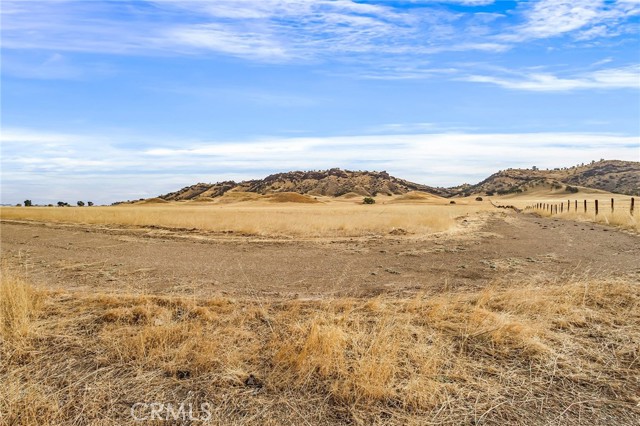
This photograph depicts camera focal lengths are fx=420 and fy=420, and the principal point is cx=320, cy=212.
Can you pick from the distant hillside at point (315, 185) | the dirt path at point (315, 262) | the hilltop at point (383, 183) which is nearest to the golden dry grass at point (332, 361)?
the dirt path at point (315, 262)

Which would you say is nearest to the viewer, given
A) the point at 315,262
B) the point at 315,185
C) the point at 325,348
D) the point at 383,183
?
the point at 325,348

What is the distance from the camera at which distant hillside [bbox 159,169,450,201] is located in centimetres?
12706

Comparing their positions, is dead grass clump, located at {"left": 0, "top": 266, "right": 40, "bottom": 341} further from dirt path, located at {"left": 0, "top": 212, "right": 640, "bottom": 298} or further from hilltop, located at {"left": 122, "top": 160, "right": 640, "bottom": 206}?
hilltop, located at {"left": 122, "top": 160, "right": 640, "bottom": 206}

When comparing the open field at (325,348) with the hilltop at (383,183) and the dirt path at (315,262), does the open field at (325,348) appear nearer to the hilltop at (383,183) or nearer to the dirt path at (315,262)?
the dirt path at (315,262)

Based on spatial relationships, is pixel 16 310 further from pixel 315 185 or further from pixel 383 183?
pixel 383 183

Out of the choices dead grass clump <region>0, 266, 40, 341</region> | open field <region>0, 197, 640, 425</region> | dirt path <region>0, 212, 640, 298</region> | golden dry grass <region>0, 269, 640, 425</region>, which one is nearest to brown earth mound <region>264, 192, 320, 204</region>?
dirt path <region>0, 212, 640, 298</region>

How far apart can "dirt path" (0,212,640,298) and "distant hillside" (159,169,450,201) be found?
10403 cm

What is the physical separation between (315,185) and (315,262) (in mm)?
121858

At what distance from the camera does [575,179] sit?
137875mm

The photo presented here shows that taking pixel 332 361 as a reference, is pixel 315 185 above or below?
above

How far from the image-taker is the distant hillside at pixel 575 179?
11881cm

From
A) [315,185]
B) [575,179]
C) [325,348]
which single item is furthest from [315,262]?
[575,179]

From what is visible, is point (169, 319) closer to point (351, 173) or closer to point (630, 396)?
point (630, 396)

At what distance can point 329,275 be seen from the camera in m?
9.85
